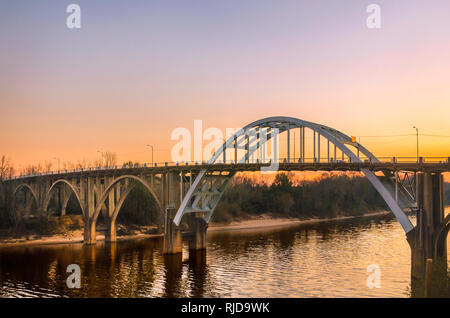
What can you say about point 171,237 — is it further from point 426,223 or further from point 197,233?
point 426,223

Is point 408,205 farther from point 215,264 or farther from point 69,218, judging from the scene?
point 69,218

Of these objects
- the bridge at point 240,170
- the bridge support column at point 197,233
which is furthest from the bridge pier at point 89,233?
the bridge support column at point 197,233

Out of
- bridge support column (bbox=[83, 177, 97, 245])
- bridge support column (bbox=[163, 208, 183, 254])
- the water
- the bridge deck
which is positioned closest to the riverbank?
bridge support column (bbox=[83, 177, 97, 245])

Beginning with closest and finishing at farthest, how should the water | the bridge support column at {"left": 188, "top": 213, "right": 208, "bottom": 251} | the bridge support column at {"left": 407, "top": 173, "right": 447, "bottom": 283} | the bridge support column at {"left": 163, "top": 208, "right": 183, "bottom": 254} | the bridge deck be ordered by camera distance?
1. the water
2. the bridge support column at {"left": 407, "top": 173, "right": 447, "bottom": 283}
3. the bridge deck
4. the bridge support column at {"left": 163, "top": 208, "right": 183, "bottom": 254}
5. the bridge support column at {"left": 188, "top": 213, "right": 208, "bottom": 251}

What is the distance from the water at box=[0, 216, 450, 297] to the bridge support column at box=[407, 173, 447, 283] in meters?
2.31

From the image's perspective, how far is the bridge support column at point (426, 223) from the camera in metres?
44.2

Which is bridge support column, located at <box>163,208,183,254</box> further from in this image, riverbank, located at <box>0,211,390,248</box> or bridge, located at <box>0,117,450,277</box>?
riverbank, located at <box>0,211,390,248</box>

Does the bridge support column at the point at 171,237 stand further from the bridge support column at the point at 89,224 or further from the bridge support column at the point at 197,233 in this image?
the bridge support column at the point at 89,224

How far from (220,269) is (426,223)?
862 inches

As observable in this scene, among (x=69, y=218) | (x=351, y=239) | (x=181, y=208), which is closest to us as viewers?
(x=181, y=208)

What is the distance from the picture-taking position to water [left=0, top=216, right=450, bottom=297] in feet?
140
